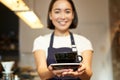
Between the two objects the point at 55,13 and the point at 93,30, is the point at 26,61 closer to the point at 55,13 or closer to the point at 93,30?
the point at 93,30

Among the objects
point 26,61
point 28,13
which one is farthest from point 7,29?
point 28,13

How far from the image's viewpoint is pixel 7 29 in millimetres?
5176

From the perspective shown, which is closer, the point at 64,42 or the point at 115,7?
the point at 64,42

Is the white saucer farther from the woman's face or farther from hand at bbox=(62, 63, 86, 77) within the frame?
the woman's face

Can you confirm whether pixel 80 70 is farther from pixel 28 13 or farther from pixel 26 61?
pixel 26 61

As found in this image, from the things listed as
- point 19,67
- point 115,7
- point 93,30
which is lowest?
point 19,67

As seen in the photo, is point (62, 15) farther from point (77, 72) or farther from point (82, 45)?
point (77, 72)

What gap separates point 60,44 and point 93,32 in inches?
134

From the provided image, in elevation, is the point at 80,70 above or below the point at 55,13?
below

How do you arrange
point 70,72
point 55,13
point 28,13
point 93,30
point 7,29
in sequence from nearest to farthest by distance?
1. point 70,72
2. point 55,13
3. point 28,13
4. point 93,30
5. point 7,29

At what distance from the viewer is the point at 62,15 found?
1293mm

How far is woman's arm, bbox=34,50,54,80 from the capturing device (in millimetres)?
1231

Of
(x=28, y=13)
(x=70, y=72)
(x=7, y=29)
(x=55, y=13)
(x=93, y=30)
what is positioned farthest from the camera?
(x=7, y=29)

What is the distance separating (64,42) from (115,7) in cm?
357
